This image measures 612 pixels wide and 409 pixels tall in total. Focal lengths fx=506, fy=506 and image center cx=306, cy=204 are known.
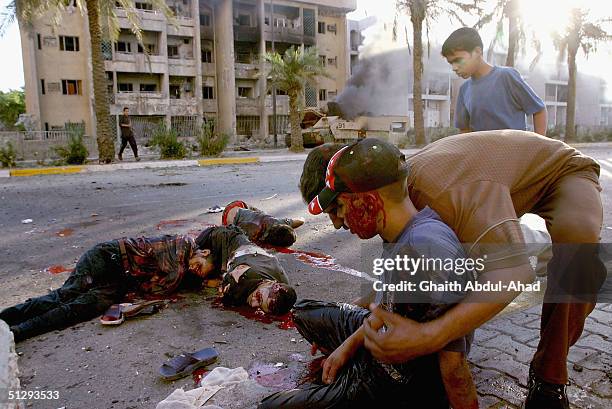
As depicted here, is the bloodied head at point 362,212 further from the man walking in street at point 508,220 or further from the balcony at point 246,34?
the balcony at point 246,34

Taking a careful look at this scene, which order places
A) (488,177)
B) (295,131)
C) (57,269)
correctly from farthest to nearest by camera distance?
1. (295,131)
2. (57,269)
3. (488,177)

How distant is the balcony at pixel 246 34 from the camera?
1523 inches

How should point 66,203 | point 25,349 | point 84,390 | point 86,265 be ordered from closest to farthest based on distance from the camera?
point 84,390
point 25,349
point 86,265
point 66,203

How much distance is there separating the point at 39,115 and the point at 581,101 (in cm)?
5213

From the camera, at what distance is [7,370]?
5.93 feet

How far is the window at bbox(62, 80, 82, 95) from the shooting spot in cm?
3238

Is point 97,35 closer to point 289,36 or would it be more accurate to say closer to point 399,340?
point 399,340

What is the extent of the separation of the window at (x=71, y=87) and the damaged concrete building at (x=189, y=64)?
6 centimetres

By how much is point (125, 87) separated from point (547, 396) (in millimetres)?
36363

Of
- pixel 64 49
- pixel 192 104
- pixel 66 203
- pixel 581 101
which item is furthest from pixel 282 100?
pixel 581 101

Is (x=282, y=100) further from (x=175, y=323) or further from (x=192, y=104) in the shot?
(x=175, y=323)

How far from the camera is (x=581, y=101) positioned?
54656mm

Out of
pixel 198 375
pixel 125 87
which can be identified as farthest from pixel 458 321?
pixel 125 87
